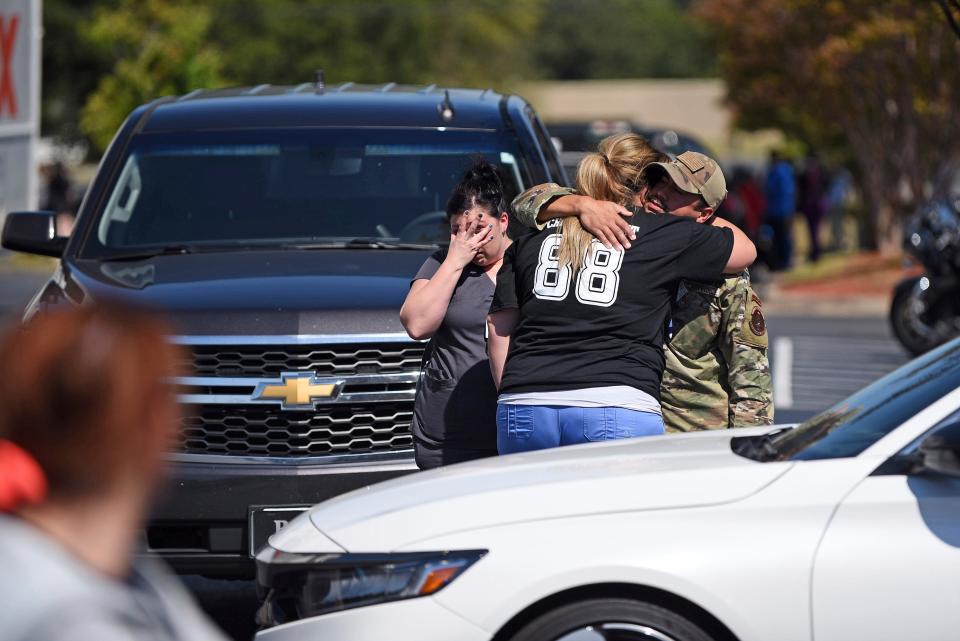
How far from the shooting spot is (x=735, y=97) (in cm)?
2842

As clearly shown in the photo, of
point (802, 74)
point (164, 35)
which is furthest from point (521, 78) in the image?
point (802, 74)

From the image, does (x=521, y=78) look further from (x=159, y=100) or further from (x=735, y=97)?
(x=159, y=100)

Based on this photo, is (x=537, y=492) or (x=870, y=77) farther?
(x=870, y=77)

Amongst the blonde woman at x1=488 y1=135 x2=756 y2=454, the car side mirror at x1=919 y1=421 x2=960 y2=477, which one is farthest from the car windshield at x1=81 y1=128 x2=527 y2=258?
the car side mirror at x1=919 y1=421 x2=960 y2=477

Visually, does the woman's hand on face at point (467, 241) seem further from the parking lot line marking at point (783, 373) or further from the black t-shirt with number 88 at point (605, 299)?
the parking lot line marking at point (783, 373)


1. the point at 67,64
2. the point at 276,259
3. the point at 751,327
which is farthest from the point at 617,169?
the point at 67,64

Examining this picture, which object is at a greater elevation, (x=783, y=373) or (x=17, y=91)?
(x=17, y=91)

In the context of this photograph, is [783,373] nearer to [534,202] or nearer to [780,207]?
[534,202]

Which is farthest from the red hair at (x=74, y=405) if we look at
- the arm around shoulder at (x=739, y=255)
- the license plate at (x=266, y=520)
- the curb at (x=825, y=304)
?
the curb at (x=825, y=304)

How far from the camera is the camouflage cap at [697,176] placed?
181 inches

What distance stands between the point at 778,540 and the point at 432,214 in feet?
10.1

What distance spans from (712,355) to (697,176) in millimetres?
570

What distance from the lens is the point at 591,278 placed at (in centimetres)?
438

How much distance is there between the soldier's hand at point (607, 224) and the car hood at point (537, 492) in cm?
64
